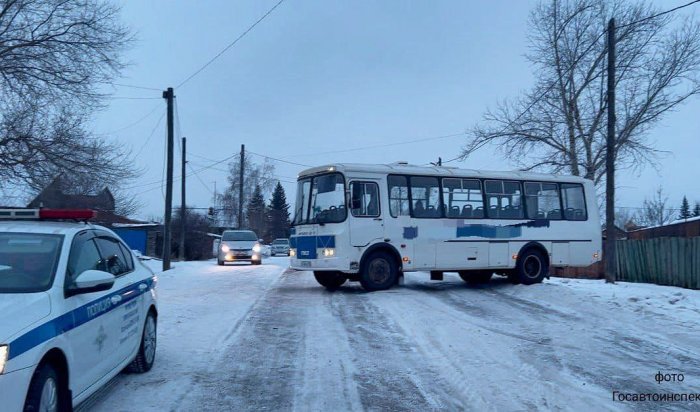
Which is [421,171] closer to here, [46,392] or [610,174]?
[610,174]

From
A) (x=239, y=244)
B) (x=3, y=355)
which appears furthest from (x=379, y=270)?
(x=239, y=244)

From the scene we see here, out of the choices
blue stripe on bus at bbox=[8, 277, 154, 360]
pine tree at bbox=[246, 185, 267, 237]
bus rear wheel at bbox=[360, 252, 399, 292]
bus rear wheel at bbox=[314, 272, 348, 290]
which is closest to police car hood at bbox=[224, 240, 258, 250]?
bus rear wheel at bbox=[314, 272, 348, 290]

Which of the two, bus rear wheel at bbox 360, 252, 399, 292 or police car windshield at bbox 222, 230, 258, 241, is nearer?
bus rear wheel at bbox 360, 252, 399, 292

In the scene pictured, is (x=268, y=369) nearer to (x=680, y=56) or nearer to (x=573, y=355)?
(x=573, y=355)

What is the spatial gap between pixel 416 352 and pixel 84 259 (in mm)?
4429

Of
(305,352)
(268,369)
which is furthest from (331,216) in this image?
(268,369)

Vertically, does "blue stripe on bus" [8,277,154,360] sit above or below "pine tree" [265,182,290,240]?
below

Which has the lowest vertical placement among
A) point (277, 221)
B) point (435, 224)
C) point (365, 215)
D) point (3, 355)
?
A: point (3, 355)

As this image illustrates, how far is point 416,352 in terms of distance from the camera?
8.64 metres

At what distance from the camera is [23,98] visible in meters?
21.0

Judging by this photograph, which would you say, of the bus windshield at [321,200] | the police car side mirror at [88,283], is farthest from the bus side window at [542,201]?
the police car side mirror at [88,283]

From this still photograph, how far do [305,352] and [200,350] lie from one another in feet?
4.46

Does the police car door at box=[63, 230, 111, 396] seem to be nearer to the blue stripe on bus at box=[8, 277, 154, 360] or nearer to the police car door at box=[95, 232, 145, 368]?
the blue stripe on bus at box=[8, 277, 154, 360]

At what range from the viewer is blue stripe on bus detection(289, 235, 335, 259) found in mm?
15430
